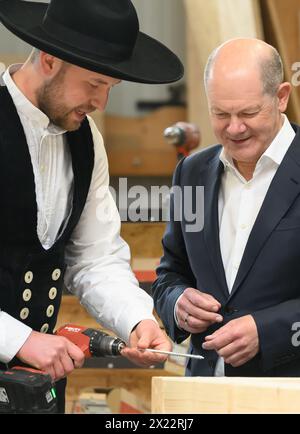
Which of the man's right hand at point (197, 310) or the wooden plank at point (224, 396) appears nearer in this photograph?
the wooden plank at point (224, 396)

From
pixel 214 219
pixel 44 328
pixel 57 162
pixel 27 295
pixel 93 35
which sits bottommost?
pixel 44 328

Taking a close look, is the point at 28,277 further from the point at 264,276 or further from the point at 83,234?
the point at 264,276

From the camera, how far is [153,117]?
782 centimetres

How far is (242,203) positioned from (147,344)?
0.51 m

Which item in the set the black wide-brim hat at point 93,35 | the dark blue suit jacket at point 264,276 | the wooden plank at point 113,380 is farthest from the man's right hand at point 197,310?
the wooden plank at point 113,380

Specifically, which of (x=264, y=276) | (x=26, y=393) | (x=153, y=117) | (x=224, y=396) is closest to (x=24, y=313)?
(x=26, y=393)

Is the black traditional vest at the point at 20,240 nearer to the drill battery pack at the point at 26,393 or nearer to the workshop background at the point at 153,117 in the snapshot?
the drill battery pack at the point at 26,393

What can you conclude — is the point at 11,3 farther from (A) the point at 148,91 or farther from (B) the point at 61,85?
(A) the point at 148,91

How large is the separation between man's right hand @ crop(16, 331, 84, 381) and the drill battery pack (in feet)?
0.72

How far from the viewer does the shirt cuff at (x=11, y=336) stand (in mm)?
2203

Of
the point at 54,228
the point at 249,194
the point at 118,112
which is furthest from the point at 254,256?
the point at 118,112

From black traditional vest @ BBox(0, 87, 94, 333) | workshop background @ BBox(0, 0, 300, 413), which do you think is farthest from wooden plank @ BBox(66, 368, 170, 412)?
black traditional vest @ BBox(0, 87, 94, 333)

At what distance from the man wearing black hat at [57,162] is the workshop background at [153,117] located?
1.53 ft

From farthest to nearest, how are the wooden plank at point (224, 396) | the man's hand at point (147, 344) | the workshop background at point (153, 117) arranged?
the workshop background at point (153, 117)
the man's hand at point (147, 344)
the wooden plank at point (224, 396)
